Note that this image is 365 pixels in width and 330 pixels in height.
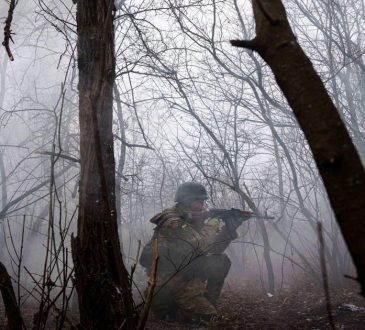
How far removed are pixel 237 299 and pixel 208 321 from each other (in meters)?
1.24

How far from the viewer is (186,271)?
422cm

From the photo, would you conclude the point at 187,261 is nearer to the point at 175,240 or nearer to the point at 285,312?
the point at 175,240

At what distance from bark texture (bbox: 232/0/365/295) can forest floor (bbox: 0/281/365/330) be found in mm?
3156

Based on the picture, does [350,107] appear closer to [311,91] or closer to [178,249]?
[178,249]

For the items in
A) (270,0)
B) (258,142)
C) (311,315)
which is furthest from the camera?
(258,142)

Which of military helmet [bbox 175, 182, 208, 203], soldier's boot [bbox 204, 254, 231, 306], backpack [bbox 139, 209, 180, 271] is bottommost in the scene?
soldier's boot [bbox 204, 254, 231, 306]

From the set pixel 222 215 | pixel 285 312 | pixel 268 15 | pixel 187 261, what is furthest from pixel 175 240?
pixel 268 15

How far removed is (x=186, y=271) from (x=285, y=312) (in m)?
1.08

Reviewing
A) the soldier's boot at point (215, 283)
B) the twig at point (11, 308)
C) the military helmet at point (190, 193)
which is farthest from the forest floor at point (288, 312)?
the twig at point (11, 308)

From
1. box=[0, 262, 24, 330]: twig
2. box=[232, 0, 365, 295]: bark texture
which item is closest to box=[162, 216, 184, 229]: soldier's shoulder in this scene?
box=[0, 262, 24, 330]: twig

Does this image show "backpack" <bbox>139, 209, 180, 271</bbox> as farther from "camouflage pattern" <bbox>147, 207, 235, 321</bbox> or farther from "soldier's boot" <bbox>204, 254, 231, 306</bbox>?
"soldier's boot" <bbox>204, 254, 231, 306</bbox>

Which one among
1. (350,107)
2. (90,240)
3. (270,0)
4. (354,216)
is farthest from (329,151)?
(350,107)

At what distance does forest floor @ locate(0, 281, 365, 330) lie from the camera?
349 cm

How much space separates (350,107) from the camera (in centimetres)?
587
